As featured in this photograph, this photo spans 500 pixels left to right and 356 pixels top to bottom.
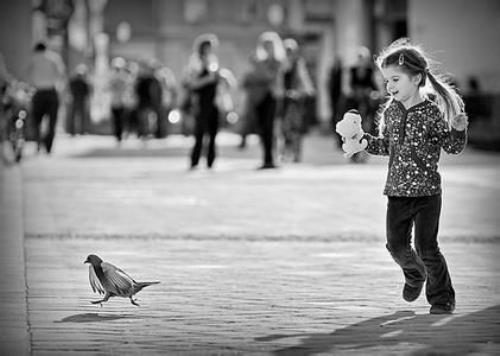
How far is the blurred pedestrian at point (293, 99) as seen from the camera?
1016 inches

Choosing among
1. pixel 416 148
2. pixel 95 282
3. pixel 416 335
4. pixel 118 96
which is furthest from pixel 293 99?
pixel 416 335

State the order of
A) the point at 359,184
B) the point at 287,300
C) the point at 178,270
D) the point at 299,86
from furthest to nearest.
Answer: the point at 299,86, the point at 359,184, the point at 178,270, the point at 287,300

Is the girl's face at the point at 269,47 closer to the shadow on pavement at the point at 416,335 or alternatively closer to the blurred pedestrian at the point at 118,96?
the blurred pedestrian at the point at 118,96

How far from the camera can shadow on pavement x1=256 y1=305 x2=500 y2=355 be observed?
6680mm

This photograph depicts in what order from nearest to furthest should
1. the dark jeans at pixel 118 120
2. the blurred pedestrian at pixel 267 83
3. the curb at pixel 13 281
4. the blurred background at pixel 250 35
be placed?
the curb at pixel 13 281 → the blurred pedestrian at pixel 267 83 → the dark jeans at pixel 118 120 → the blurred background at pixel 250 35

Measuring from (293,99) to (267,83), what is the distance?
2818 millimetres

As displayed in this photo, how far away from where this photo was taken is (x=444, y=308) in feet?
25.6

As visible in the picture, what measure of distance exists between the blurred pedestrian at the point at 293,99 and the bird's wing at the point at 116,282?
17384 millimetres

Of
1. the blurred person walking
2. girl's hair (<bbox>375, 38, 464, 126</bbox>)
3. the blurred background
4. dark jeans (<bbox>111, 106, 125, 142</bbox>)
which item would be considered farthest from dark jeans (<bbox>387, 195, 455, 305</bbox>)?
dark jeans (<bbox>111, 106, 125, 142</bbox>)

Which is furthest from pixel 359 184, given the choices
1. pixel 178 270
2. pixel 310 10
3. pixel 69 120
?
pixel 310 10

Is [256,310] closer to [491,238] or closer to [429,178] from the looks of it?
[429,178]

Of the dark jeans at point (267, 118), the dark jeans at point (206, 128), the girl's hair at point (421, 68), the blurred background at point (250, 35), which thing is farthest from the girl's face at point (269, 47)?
the girl's hair at point (421, 68)

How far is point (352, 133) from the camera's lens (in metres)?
7.86

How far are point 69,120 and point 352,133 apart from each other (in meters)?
42.4
